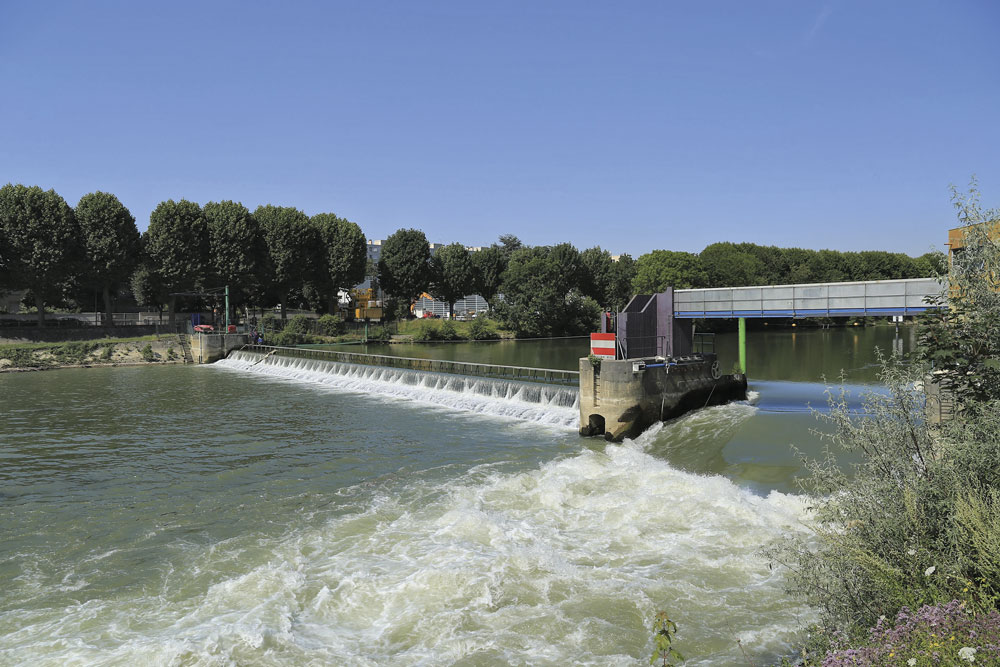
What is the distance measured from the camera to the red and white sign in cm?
2192

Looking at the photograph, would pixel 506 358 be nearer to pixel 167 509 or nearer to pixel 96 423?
pixel 96 423

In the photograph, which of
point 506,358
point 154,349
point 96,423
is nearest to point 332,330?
point 154,349

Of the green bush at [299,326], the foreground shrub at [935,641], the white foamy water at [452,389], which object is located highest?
the green bush at [299,326]

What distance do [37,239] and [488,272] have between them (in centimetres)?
5345

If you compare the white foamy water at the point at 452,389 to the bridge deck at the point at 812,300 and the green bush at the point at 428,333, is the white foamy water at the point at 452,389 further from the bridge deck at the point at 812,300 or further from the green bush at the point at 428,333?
the green bush at the point at 428,333

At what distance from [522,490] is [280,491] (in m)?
5.87

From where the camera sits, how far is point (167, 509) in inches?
572

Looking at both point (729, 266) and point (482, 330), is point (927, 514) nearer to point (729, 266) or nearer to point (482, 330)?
point (482, 330)

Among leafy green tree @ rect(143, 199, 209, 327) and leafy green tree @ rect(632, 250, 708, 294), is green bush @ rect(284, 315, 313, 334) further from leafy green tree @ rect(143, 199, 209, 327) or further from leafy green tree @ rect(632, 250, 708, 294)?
leafy green tree @ rect(632, 250, 708, 294)

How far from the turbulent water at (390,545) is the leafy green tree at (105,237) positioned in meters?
39.6

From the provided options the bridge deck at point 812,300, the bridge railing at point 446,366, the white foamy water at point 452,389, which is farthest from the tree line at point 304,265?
the white foamy water at point 452,389

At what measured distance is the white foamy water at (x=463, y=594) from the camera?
27.3 ft

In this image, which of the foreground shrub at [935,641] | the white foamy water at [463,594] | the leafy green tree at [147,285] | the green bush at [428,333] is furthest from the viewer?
the green bush at [428,333]

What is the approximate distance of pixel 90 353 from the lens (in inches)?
1940
